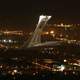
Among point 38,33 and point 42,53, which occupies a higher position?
point 38,33

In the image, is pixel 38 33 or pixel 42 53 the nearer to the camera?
pixel 42 53

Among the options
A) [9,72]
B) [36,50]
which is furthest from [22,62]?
[36,50]

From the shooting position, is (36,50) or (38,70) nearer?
(38,70)

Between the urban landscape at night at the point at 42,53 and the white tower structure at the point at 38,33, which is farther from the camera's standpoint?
the white tower structure at the point at 38,33

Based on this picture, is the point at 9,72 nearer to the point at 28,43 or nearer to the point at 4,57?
the point at 4,57

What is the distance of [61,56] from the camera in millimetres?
43094

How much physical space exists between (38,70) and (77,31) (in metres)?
20.5

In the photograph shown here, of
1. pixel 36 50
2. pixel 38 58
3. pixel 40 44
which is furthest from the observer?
pixel 40 44

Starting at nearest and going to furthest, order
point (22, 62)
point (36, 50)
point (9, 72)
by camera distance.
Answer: point (9, 72) → point (22, 62) → point (36, 50)

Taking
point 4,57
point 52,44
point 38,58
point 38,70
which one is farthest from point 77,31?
point 38,70

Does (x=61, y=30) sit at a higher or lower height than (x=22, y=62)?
higher

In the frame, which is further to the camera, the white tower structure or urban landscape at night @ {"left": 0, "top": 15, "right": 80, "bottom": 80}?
the white tower structure

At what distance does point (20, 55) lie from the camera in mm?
42344

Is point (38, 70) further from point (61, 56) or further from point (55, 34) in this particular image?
point (55, 34)
